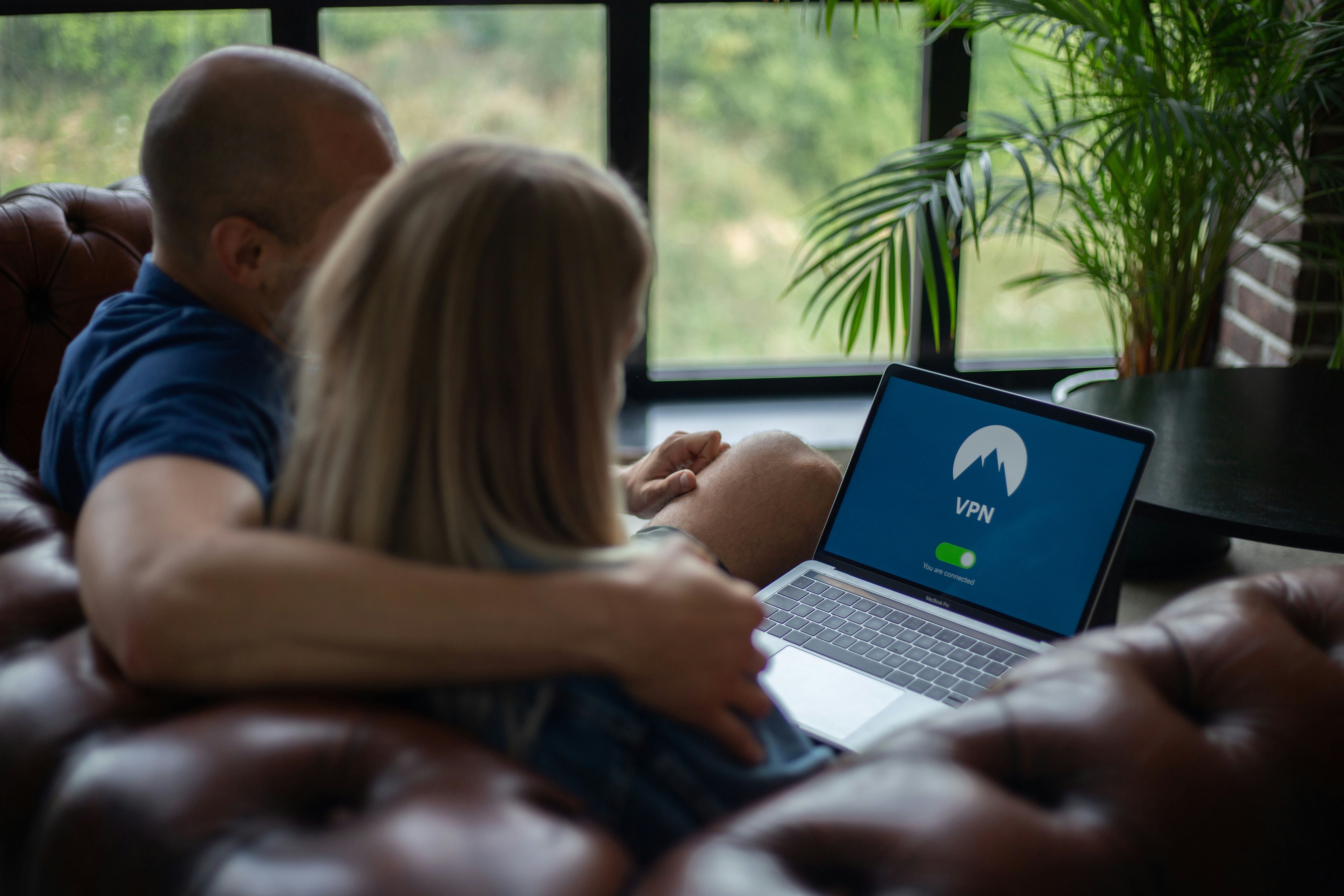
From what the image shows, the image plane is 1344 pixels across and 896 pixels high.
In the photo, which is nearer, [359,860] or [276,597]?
[359,860]

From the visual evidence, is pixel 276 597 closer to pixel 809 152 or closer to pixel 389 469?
pixel 389 469

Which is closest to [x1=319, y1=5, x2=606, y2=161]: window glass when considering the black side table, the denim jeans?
the black side table

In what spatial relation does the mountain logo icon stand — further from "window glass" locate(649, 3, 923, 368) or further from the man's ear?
"window glass" locate(649, 3, 923, 368)

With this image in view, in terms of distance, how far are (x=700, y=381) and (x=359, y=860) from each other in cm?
264

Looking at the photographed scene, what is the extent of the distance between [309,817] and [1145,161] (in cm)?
203

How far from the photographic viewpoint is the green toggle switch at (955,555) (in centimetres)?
131

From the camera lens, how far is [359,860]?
54 cm

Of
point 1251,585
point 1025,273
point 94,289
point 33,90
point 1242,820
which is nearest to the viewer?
point 1242,820

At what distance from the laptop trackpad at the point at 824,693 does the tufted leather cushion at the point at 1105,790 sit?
0.43 m

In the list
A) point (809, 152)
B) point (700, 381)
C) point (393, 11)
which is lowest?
point (700, 381)

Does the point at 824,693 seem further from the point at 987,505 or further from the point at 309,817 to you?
the point at 309,817

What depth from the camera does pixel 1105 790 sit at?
63cm

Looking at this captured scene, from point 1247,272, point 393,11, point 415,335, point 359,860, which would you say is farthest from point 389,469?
point 1247,272

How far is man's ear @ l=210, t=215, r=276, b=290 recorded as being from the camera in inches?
42.7
